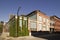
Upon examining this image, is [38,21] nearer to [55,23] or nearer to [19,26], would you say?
[55,23]

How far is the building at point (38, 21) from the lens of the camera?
6154 centimetres

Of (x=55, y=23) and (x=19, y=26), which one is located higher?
(x=55, y=23)

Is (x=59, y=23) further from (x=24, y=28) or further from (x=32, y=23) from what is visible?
(x=24, y=28)

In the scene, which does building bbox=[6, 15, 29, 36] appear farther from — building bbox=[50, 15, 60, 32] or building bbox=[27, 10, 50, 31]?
building bbox=[50, 15, 60, 32]

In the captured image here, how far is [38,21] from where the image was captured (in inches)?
2520

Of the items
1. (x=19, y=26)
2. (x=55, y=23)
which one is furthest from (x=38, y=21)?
(x=19, y=26)

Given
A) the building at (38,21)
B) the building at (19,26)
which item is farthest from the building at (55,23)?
the building at (19,26)

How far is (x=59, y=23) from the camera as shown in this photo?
7306cm

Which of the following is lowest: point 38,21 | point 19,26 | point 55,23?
point 19,26

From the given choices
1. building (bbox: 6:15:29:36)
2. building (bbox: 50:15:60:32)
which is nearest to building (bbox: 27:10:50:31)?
building (bbox: 50:15:60:32)

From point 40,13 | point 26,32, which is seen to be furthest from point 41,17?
point 26,32

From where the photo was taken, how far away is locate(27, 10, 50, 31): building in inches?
2423

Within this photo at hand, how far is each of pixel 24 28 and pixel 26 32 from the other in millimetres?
1024

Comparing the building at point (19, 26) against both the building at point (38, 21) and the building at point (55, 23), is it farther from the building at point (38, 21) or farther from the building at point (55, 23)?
the building at point (55, 23)
